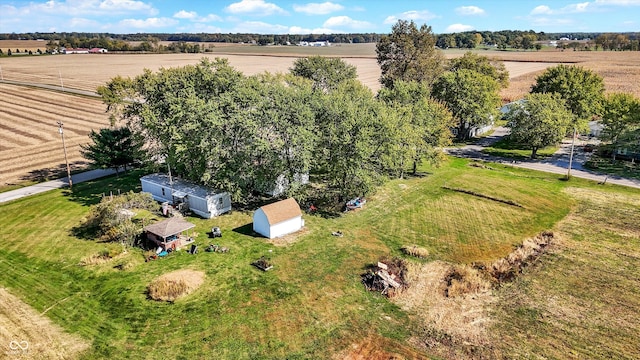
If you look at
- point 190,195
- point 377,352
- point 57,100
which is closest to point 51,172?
point 190,195

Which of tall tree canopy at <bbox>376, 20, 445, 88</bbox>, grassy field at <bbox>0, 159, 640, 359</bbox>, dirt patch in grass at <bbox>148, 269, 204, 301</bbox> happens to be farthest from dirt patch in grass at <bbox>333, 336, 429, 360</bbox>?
tall tree canopy at <bbox>376, 20, 445, 88</bbox>

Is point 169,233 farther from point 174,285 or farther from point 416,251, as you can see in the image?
point 416,251

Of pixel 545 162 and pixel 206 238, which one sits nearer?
pixel 206 238

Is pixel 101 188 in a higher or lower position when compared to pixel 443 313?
higher

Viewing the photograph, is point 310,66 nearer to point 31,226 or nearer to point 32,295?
point 31,226

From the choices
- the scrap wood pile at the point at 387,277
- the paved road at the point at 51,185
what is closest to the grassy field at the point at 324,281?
the scrap wood pile at the point at 387,277

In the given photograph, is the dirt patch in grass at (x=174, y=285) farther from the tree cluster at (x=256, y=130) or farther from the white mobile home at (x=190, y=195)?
the tree cluster at (x=256, y=130)

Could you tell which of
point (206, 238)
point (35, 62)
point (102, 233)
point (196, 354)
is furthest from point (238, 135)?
point (35, 62)
